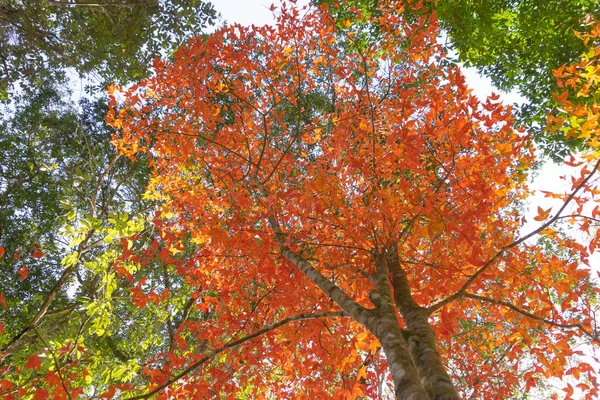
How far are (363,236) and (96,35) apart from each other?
6.81m

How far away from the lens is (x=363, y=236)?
14.4ft

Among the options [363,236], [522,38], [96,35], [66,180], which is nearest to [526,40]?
[522,38]

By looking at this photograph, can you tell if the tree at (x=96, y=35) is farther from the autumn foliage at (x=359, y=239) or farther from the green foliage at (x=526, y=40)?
the green foliage at (x=526, y=40)

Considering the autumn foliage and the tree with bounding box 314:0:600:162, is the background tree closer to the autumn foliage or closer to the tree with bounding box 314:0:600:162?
the autumn foliage

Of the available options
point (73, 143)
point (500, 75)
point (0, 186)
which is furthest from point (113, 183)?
point (500, 75)

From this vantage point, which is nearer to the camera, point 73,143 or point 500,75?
point 500,75

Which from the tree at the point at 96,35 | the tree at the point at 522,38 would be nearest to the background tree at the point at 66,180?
the tree at the point at 96,35

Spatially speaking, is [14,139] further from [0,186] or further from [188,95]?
[188,95]

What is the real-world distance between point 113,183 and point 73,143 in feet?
5.58

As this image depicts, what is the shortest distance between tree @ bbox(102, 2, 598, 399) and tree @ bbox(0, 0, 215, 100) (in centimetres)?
74

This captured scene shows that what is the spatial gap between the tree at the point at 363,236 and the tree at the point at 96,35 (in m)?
0.74

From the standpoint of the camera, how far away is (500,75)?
8.85 metres

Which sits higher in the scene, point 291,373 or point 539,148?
point 539,148

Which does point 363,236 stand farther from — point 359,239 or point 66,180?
point 66,180
